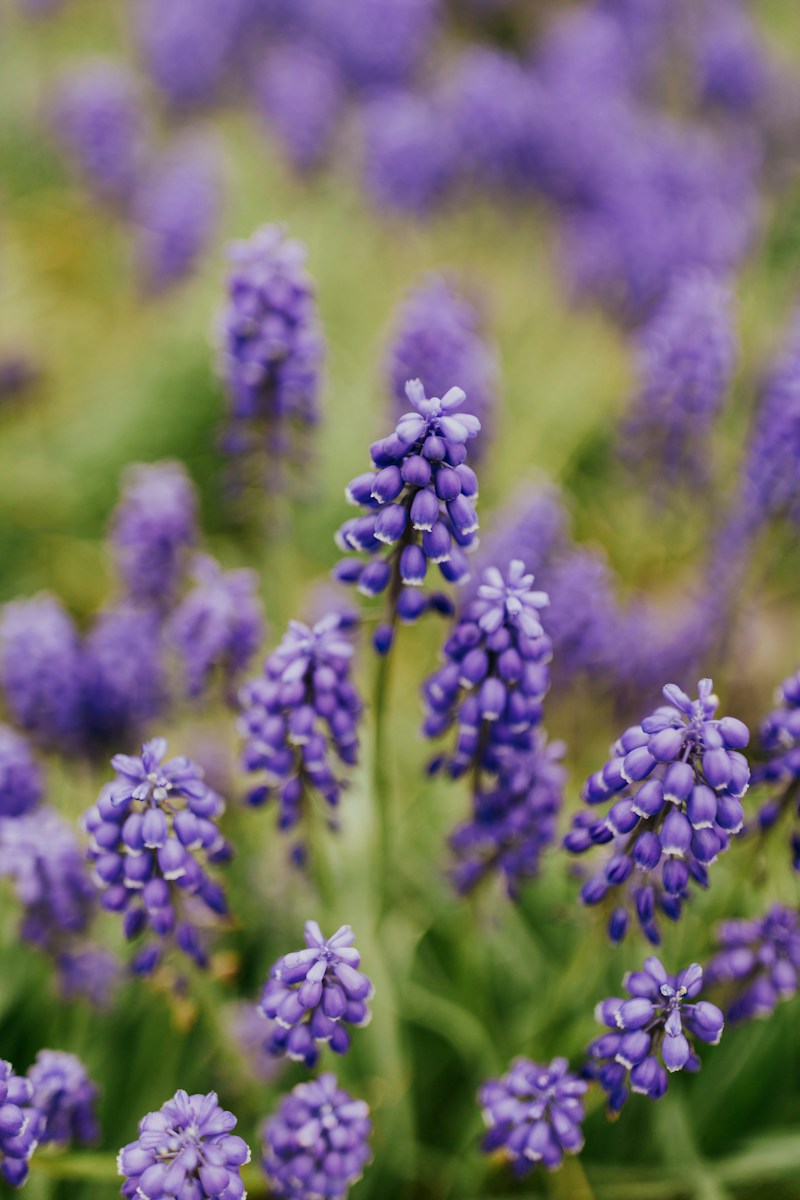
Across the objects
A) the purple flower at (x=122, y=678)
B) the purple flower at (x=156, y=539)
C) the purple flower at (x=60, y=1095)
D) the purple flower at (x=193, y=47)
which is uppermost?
the purple flower at (x=193, y=47)

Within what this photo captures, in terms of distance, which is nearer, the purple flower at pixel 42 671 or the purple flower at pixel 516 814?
the purple flower at pixel 516 814

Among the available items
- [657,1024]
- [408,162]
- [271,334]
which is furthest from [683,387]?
[408,162]

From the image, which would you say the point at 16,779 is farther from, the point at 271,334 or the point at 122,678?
the point at 271,334

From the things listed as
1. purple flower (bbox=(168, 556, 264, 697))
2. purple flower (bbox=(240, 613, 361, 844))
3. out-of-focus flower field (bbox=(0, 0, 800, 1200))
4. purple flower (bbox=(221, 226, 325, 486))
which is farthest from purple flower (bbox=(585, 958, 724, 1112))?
purple flower (bbox=(221, 226, 325, 486))

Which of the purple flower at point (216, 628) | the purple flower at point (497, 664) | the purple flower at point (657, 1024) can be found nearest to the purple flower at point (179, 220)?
the purple flower at point (216, 628)

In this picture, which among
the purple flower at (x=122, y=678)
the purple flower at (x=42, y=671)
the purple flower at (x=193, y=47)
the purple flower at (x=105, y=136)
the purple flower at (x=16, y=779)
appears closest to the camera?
the purple flower at (x=16, y=779)

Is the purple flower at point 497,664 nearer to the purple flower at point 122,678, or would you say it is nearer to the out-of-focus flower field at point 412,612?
the out-of-focus flower field at point 412,612

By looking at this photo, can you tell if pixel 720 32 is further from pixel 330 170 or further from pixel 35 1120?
pixel 35 1120
